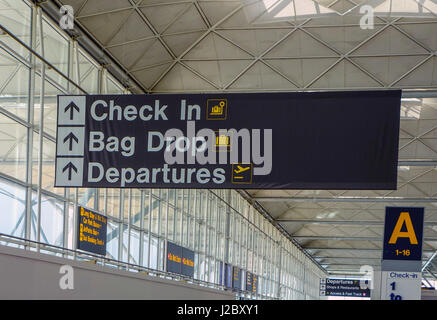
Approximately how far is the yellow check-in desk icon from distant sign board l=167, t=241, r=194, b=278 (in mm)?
18658

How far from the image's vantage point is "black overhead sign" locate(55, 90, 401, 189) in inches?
449

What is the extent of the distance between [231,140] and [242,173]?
24.8 inches

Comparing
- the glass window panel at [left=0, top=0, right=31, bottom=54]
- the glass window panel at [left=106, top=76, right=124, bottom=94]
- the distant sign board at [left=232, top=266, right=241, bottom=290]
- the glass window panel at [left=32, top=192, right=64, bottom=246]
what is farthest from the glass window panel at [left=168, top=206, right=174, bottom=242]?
the glass window panel at [left=0, top=0, right=31, bottom=54]

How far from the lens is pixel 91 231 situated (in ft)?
73.1

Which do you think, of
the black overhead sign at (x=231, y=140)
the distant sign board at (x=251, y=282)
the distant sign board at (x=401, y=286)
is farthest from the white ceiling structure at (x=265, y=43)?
the distant sign board at (x=251, y=282)

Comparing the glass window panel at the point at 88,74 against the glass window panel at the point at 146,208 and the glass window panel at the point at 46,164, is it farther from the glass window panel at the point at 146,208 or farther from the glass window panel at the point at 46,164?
the glass window panel at the point at 146,208

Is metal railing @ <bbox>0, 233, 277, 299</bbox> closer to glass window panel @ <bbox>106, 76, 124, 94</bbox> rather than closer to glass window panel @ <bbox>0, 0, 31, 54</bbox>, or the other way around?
glass window panel @ <bbox>0, 0, 31, 54</bbox>

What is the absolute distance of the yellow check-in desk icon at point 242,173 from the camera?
1176 centimetres

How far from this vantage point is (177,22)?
24.6 metres

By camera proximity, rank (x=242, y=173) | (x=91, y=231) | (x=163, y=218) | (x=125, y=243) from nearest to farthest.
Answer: (x=242, y=173), (x=91, y=231), (x=125, y=243), (x=163, y=218)

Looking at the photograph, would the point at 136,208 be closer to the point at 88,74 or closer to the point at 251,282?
the point at 88,74

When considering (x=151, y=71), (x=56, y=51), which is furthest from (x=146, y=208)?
(x=56, y=51)
